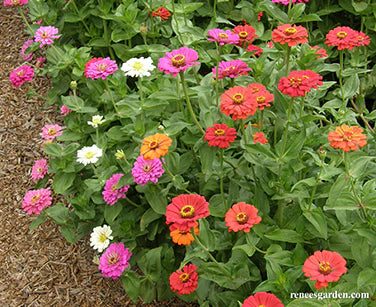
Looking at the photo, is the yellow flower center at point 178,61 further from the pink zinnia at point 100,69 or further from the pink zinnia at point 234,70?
the pink zinnia at point 100,69

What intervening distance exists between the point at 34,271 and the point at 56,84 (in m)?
1.35

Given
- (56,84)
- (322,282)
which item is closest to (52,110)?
(56,84)

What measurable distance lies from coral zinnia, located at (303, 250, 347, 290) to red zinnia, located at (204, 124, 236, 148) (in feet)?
1.91

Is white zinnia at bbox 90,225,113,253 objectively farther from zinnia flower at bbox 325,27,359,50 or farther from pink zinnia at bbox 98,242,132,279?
zinnia flower at bbox 325,27,359,50

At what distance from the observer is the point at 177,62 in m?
1.81

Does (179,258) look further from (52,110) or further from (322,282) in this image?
(52,110)

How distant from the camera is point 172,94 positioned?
225cm

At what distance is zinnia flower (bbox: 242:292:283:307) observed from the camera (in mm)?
1423

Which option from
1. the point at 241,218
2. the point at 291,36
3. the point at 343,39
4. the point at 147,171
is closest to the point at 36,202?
the point at 147,171

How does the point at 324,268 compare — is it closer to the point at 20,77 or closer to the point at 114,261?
the point at 114,261

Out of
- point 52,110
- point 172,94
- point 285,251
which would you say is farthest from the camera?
point 52,110

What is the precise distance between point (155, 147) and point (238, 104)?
38 cm

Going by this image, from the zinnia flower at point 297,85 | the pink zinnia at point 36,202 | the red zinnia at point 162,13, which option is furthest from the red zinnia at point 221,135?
the red zinnia at point 162,13

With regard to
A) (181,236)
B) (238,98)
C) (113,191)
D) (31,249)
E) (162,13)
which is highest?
(238,98)
